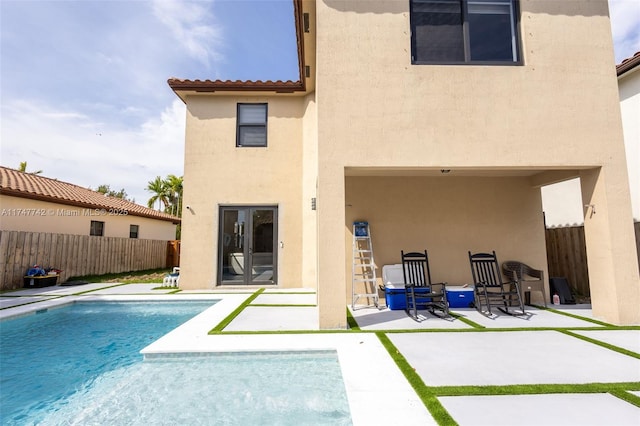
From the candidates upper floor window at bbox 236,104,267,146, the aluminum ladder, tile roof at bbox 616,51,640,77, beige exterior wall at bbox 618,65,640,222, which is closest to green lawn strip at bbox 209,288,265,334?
the aluminum ladder

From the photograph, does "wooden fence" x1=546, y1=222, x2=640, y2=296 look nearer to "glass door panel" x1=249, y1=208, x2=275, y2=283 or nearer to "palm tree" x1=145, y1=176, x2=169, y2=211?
"glass door panel" x1=249, y1=208, x2=275, y2=283

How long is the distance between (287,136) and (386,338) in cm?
760

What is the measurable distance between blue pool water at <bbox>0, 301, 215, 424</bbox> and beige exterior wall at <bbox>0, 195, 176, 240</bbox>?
5.07 m

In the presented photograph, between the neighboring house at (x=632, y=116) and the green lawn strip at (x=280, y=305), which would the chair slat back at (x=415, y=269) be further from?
the neighboring house at (x=632, y=116)

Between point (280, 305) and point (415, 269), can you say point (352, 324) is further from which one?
point (280, 305)

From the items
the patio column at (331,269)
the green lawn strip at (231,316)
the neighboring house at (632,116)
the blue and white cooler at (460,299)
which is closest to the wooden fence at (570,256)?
the neighboring house at (632,116)

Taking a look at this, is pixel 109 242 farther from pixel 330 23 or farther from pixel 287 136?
pixel 330 23

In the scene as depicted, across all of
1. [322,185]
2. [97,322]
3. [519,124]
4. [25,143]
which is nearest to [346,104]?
[322,185]

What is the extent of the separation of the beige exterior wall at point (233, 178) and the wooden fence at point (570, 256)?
23.3ft

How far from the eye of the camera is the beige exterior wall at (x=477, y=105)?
197 inches

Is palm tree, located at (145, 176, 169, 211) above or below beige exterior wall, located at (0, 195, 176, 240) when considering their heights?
above

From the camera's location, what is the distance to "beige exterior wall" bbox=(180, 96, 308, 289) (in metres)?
9.55

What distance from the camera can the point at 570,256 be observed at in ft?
25.3

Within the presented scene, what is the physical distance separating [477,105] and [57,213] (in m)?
14.7
